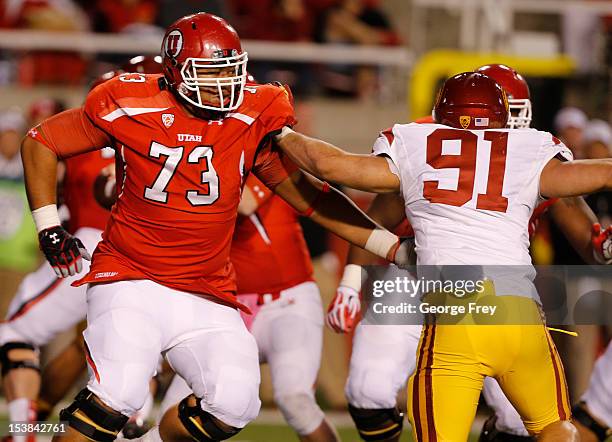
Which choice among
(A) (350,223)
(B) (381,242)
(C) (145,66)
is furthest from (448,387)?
(C) (145,66)

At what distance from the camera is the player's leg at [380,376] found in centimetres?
509

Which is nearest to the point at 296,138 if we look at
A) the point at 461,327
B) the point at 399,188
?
the point at 399,188

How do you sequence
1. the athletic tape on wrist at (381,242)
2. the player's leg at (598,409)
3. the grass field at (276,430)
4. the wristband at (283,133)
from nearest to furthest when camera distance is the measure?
the wristband at (283,133) → the athletic tape on wrist at (381,242) → the player's leg at (598,409) → the grass field at (276,430)

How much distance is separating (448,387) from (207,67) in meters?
1.50

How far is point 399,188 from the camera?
440 cm

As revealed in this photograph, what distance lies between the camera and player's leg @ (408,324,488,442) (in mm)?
4090

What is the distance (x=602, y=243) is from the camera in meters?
4.83

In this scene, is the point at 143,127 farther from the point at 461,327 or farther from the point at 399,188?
the point at 461,327

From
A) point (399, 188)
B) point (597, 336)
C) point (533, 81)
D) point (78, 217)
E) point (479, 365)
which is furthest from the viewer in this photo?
point (533, 81)

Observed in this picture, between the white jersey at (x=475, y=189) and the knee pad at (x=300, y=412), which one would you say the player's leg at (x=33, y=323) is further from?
the white jersey at (x=475, y=189)

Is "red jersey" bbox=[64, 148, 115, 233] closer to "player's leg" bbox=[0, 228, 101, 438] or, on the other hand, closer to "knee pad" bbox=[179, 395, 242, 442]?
"player's leg" bbox=[0, 228, 101, 438]

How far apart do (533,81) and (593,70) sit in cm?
60

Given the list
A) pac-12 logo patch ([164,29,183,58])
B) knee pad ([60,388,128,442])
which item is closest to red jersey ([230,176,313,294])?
pac-12 logo patch ([164,29,183,58])

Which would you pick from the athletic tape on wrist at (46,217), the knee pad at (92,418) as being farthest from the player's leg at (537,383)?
the athletic tape on wrist at (46,217)
